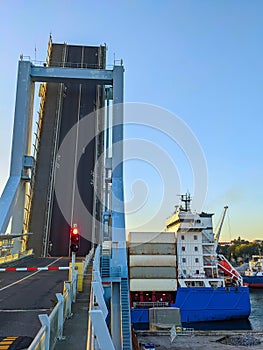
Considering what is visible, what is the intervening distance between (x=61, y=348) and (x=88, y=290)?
4.14 meters

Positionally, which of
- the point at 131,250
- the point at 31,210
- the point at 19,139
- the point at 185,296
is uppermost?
the point at 19,139

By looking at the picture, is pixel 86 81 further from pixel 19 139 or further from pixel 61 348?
pixel 61 348

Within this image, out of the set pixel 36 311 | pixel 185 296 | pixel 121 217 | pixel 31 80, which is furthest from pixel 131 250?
pixel 36 311

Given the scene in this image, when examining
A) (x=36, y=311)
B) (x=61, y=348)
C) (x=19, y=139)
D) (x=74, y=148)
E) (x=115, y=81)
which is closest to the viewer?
(x=61, y=348)

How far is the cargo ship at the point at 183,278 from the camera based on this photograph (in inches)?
984

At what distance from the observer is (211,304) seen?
25141 mm

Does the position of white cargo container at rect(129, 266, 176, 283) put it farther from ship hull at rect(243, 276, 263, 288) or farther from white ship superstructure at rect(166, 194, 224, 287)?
ship hull at rect(243, 276, 263, 288)

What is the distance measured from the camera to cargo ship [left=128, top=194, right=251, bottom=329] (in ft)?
82.0

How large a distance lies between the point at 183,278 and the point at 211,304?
3.34 meters

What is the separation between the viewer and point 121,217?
14.6 m

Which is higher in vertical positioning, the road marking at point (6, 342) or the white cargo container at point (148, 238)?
the white cargo container at point (148, 238)

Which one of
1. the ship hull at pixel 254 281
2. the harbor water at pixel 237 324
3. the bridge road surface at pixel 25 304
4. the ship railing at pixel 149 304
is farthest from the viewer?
the ship hull at pixel 254 281

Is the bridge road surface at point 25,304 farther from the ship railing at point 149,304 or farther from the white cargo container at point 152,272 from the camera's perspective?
the white cargo container at point 152,272

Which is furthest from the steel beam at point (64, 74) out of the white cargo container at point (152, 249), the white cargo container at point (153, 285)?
the white cargo container at point (153, 285)
